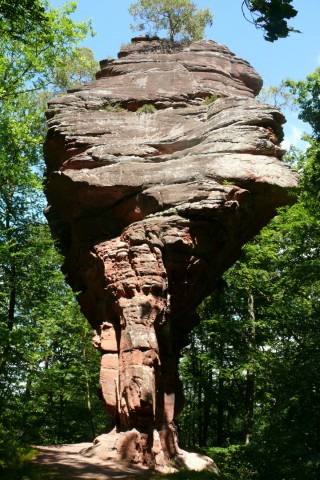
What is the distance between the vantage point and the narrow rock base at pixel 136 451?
33.2 feet

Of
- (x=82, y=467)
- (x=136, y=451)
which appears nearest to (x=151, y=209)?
(x=136, y=451)

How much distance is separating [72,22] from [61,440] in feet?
46.9

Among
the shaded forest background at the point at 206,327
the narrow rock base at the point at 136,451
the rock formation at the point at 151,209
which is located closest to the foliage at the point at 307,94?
the shaded forest background at the point at 206,327

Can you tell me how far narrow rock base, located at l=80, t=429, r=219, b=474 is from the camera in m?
10.1

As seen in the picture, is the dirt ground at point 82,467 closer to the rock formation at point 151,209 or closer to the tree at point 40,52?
the rock formation at point 151,209

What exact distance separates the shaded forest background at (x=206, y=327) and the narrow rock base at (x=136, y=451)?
4.47 ft

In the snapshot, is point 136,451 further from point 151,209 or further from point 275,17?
point 275,17

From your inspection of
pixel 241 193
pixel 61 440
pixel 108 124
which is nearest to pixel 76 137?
pixel 108 124

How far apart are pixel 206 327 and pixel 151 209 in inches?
319

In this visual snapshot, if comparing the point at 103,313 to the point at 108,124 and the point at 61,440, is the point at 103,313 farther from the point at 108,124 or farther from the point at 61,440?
the point at 61,440

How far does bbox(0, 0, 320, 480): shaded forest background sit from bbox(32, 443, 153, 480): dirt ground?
0.63m

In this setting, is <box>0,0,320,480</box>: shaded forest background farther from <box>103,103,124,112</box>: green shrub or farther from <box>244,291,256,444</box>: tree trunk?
<box>103,103,124,112</box>: green shrub

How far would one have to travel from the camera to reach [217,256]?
13.6 meters

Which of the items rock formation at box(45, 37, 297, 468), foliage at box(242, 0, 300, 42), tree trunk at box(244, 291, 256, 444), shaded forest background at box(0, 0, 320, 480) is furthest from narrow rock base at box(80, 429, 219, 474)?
foliage at box(242, 0, 300, 42)
